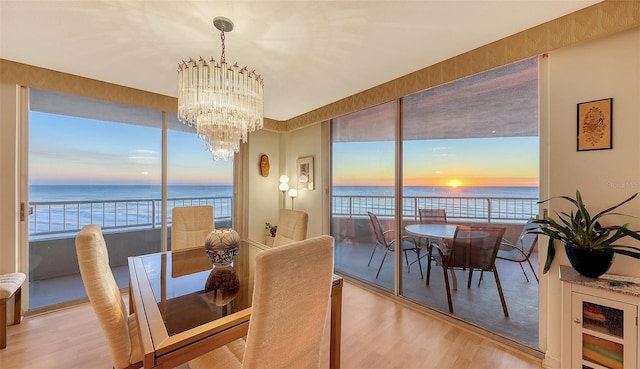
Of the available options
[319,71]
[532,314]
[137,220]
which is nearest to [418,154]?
[319,71]

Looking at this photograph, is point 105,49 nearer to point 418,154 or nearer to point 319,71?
point 319,71

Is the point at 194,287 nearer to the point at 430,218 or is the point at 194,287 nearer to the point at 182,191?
the point at 430,218

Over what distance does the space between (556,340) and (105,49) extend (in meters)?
4.25

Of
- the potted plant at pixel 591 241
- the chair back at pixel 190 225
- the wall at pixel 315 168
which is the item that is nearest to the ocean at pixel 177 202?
the wall at pixel 315 168

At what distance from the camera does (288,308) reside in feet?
3.20

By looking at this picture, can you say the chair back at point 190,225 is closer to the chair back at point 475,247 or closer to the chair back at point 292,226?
the chair back at point 292,226

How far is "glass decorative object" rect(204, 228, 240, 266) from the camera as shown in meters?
1.75

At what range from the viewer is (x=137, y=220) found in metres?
3.33

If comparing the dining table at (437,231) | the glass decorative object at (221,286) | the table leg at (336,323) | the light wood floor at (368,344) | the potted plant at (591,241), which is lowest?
the light wood floor at (368,344)

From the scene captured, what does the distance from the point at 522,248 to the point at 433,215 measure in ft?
2.52

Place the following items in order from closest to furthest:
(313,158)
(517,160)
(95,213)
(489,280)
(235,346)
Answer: (235,346) → (517,160) → (489,280) → (95,213) → (313,158)

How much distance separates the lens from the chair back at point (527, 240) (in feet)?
6.50

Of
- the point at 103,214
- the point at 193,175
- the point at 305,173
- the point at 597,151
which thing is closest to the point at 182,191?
the point at 193,175

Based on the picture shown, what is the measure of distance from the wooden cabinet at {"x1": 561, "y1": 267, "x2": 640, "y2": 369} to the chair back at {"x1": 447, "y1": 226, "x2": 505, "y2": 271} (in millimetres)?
648
